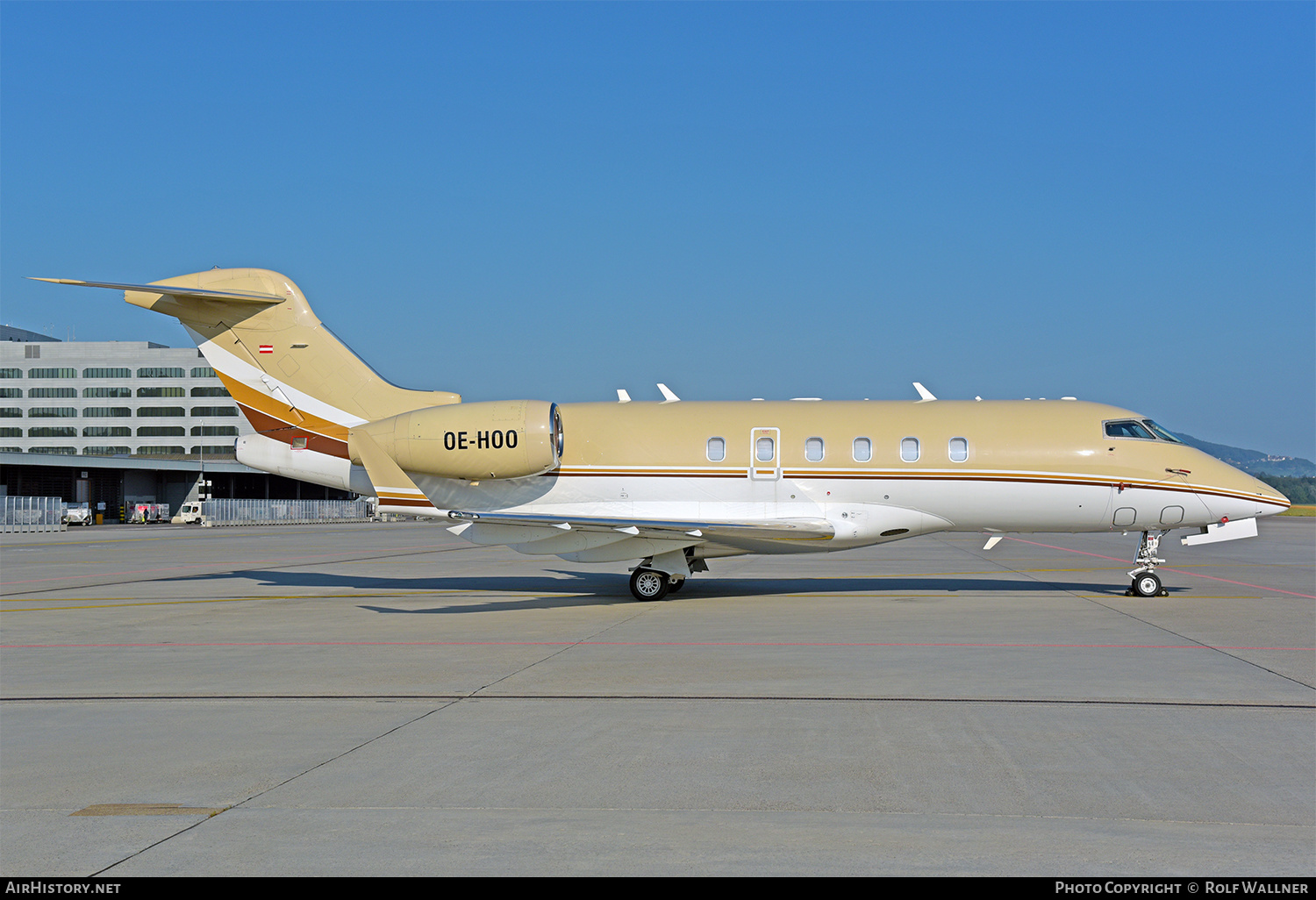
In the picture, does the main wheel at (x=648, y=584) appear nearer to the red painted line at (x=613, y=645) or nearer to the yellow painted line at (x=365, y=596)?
the yellow painted line at (x=365, y=596)

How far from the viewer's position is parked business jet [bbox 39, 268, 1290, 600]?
1828 cm

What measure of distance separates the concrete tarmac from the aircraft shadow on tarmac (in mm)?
1127

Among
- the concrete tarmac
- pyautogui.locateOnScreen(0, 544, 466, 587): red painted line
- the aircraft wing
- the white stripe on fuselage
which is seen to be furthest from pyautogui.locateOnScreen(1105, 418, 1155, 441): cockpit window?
pyautogui.locateOnScreen(0, 544, 466, 587): red painted line

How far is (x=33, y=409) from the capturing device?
134 meters

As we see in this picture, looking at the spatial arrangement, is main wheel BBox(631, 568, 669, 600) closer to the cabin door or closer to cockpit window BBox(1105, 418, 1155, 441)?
the cabin door

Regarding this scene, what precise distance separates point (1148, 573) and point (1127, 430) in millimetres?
2648

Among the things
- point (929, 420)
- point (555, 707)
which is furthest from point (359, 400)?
point (555, 707)

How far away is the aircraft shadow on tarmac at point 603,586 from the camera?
1880cm

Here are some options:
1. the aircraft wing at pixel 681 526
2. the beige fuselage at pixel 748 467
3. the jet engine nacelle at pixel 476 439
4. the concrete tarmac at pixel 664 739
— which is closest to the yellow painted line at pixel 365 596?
the concrete tarmac at pixel 664 739

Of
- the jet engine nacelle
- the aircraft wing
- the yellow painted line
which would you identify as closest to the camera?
the aircraft wing

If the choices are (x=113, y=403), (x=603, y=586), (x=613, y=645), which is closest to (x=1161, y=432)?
(x=603, y=586)

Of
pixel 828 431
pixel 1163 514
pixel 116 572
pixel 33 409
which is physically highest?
pixel 33 409

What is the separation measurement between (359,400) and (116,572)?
11.2 meters
